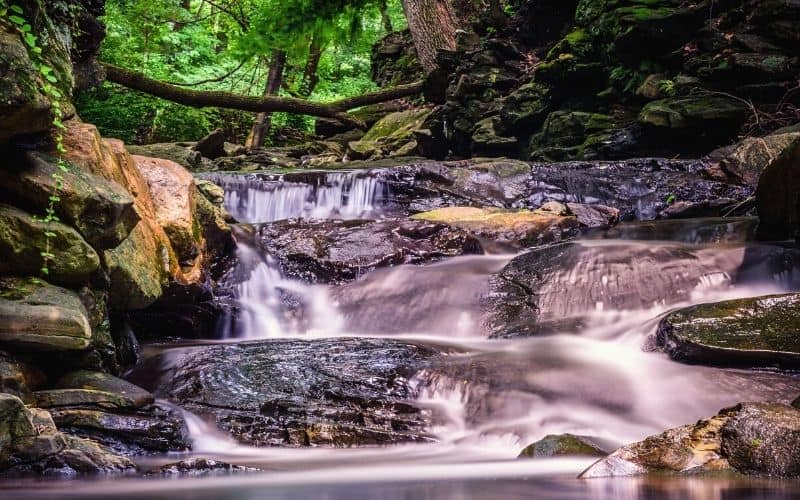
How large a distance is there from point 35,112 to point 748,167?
29.6 feet

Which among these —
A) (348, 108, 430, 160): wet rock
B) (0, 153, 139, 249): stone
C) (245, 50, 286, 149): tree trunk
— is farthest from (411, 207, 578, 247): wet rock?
(245, 50, 286, 149): tree trunk

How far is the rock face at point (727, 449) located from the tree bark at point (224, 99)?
395 inches

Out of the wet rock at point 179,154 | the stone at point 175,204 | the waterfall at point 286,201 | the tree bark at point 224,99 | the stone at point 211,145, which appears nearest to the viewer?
the stone at point 175,204

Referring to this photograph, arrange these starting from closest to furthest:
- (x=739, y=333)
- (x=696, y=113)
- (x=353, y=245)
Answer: (x=739, y=333) → (x=353, y=245) → (x=696, y=113)

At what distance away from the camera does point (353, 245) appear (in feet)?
27.3

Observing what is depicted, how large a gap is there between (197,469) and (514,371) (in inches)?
101

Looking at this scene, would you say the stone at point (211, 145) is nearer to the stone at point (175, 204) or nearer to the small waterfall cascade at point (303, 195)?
the small waterfall cascade at point (303, 195)

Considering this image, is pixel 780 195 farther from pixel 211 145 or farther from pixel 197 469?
pixel 211 145

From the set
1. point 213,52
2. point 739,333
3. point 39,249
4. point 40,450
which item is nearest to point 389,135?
point 213,52

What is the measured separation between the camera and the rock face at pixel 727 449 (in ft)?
9.59

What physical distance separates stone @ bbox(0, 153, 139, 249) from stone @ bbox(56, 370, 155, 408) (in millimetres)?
883

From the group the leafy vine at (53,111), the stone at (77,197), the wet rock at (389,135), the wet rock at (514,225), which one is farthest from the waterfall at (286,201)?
the wet rock at (389,135)

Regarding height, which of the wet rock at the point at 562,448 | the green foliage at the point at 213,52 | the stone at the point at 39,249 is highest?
the green foliage at the point at 213,52

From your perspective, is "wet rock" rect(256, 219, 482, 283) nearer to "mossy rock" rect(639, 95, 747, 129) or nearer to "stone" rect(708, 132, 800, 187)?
"stone" rect(708, 132, 800, 187)
